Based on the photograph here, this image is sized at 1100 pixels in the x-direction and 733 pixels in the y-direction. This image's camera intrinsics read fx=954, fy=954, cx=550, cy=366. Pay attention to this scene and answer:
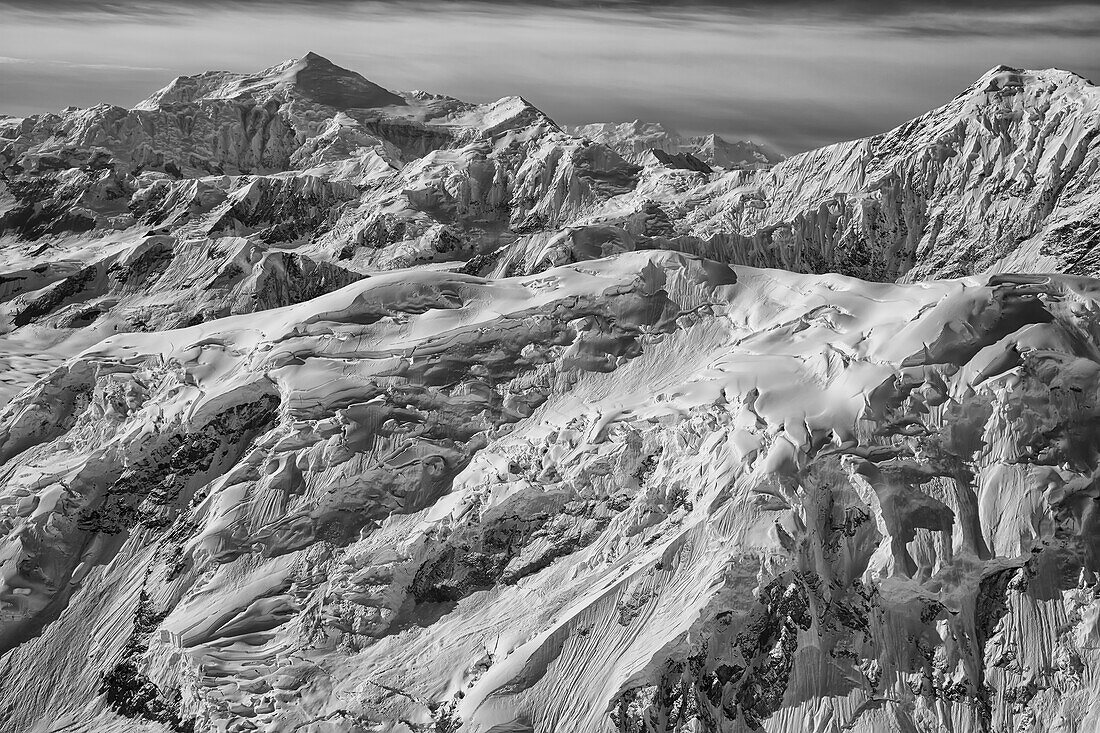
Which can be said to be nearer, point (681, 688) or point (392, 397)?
point (681, 688)

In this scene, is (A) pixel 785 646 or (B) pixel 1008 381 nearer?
(A) pixel 785 646

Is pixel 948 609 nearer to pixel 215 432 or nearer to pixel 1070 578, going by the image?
pixel 1070 578

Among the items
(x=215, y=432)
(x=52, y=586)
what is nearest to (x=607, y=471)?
(x=215, y=432)

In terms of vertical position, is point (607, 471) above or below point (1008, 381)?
below

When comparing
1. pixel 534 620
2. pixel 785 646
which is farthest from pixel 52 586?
pixel 785 646

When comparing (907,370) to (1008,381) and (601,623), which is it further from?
(601,623)

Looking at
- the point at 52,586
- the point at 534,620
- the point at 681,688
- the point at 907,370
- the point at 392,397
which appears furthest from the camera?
the point at 392,397

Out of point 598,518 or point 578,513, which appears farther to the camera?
point 578,513

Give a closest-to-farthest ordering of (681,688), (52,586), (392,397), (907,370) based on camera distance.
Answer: (681,688) < (907,370) < (52,586) < (392,397)

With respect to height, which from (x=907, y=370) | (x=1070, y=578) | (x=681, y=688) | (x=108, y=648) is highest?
(x=907, y=370)
